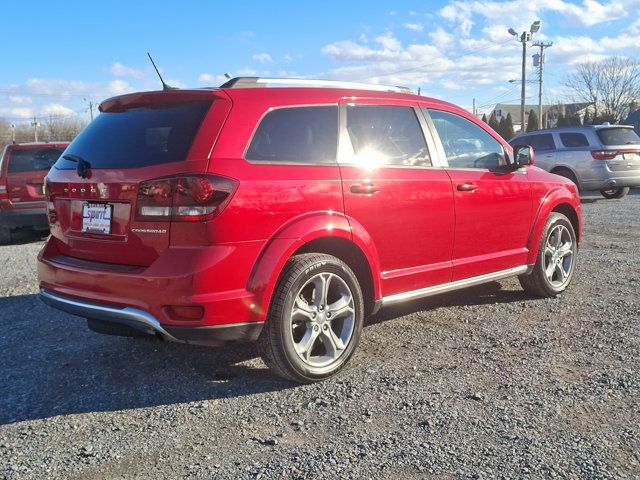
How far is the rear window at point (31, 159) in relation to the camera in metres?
9.95

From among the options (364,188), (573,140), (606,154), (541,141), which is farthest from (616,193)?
(364,188)

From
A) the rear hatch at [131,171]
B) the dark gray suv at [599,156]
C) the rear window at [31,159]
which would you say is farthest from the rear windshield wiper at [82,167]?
the dark gray suv at [599,156]

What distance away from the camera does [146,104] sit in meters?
3.77

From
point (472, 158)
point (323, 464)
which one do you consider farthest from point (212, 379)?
point (472, 158)

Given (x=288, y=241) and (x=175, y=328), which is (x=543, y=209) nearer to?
(x=288, y=241)

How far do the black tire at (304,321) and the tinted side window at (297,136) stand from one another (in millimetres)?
623

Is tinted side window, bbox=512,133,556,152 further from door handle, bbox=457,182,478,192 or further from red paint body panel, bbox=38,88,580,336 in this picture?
red paint body panel, bbox=38,88,580,336

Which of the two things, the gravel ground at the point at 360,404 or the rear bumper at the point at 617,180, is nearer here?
the gravel ground at the point at 360,404

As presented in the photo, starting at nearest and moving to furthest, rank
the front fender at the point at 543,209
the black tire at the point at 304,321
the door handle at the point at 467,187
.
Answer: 1. the black tire at the point at 304,321
2. the door handle at the point at 467,187
3. the front fender at the point at 543,209

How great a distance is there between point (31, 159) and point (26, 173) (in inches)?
11.2

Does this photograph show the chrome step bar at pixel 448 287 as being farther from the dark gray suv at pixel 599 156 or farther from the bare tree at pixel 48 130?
the bare tree at pixel 48 130

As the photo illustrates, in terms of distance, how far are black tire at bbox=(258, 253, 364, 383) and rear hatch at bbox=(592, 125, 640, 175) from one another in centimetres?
1261

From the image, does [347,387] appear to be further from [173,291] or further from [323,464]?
[173,291]

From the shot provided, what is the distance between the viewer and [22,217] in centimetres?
989
